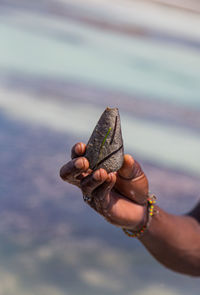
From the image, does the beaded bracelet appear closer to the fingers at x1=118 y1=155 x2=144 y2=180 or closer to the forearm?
the forearm

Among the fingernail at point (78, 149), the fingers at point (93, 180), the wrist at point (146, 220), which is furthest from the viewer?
the wrist at point (146, 220)

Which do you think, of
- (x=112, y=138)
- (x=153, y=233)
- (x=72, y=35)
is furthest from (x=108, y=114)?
(x=72, y=35)

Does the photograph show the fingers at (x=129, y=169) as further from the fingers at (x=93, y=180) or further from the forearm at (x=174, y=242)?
the forearm at (x=174, y=242)

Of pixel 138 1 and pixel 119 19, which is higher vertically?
pixel 138 1

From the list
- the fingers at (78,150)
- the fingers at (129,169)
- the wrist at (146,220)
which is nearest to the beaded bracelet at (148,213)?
the wrist at (146,220)

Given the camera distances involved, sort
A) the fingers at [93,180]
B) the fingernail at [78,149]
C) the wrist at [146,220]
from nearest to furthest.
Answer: the fingers at [93,180] < the fingernail at [78,149] < the wrist at [146,220]

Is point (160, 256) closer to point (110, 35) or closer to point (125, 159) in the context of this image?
point (125, 159)

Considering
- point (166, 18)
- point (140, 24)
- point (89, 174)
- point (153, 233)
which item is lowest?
point (89, 174)
